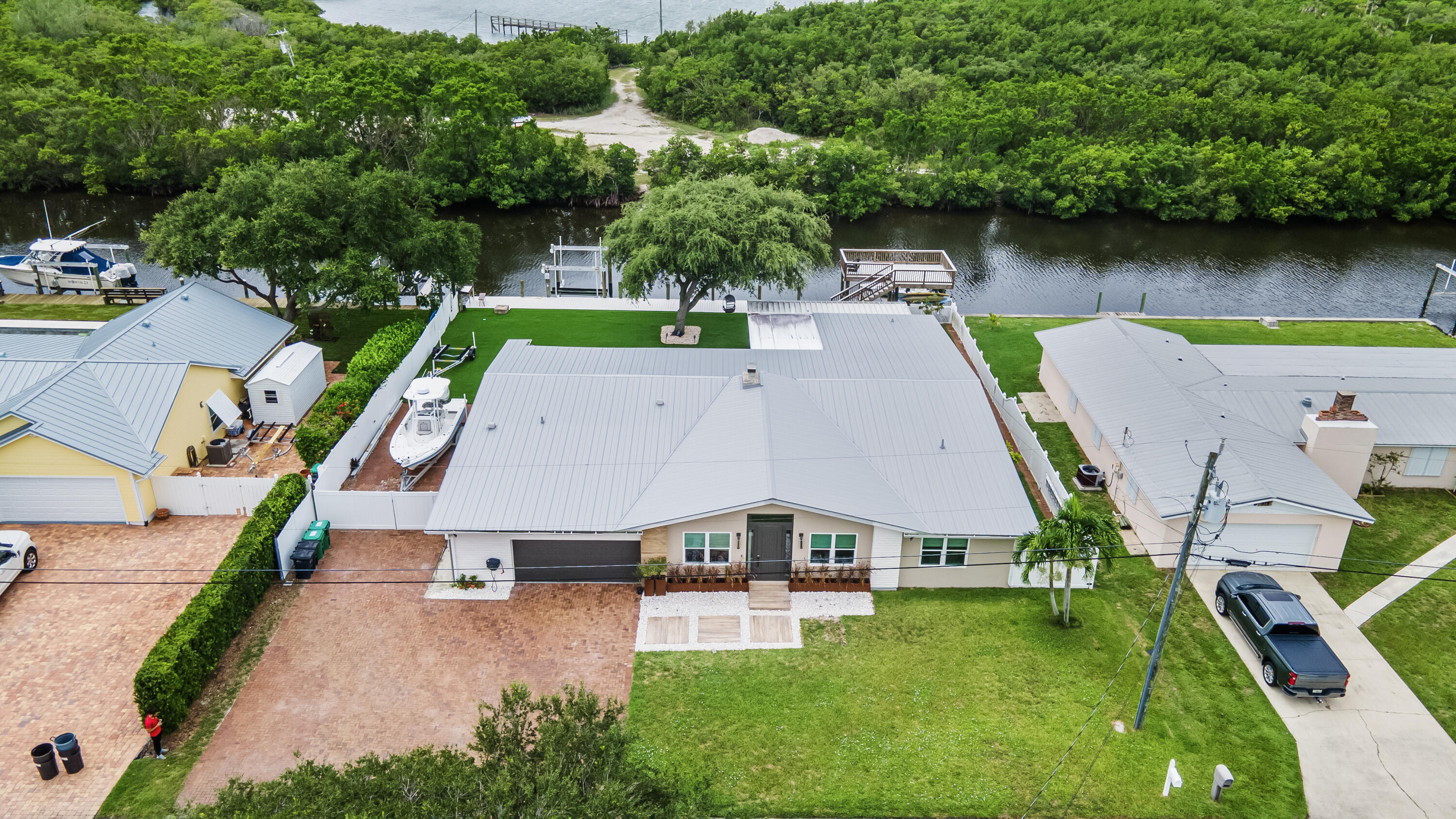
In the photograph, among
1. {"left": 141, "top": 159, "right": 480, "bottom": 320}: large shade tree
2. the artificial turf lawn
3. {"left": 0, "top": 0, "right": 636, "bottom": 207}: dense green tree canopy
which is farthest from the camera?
{"left": 0, "top": 0, "right": 636, "bottom": 207}: dense green tree canopy

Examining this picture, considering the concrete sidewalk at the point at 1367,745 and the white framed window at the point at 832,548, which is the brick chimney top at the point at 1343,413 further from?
the white framed window at the point at 832,548

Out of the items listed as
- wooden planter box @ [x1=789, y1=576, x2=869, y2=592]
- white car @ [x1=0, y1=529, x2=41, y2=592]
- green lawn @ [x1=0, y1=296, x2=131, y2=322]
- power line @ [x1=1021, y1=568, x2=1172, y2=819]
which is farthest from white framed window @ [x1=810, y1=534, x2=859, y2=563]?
green lawn @ [x1=0, y1=296, x2=131, y2=322]

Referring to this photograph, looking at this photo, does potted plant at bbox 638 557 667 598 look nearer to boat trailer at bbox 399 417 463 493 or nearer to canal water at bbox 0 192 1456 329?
boat trailer at bbox 399 417 463 493

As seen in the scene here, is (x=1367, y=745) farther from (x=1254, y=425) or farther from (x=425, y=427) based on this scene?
(x=425, y=427)

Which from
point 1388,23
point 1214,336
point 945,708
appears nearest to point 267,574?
point 945,708

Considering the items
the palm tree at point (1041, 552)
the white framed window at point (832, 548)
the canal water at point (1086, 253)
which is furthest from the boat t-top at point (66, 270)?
the palm tree at point (1041, 552)
